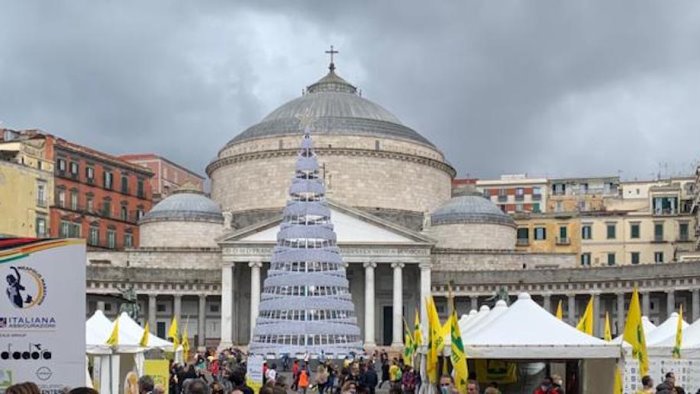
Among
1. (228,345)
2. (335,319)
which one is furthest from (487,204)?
(335,319)

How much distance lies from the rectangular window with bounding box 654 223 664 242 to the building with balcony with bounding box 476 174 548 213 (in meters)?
25.0

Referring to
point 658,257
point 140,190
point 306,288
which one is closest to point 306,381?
point 306,288

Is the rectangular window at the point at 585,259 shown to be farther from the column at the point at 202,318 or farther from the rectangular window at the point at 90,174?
the rectangular window at the point at 90,174

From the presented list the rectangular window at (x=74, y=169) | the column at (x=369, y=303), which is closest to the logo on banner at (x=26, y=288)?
the column at (x=369, y=303)

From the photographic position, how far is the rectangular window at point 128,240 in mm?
106125

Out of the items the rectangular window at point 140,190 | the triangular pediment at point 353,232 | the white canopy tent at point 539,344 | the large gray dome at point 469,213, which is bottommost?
the white canopy tent at point 539,344

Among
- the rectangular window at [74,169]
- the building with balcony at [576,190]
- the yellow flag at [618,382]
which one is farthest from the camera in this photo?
the building with balcony at [576,190]

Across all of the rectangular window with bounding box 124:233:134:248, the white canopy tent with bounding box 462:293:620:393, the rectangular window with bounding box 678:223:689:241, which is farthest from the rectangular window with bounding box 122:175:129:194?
the white canopy tent with bounding box 462:293:620:393

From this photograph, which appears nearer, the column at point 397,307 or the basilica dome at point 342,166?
the column at point 397,307

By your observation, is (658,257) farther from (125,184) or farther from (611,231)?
(125,184)

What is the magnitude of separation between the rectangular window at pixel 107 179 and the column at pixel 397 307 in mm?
29688

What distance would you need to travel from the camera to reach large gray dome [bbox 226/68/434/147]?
98438mm

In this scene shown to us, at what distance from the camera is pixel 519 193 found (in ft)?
431

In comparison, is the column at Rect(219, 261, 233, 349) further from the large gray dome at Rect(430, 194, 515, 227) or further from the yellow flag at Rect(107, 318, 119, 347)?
the yellow flag at Rect(107, 318, 119, 347)
